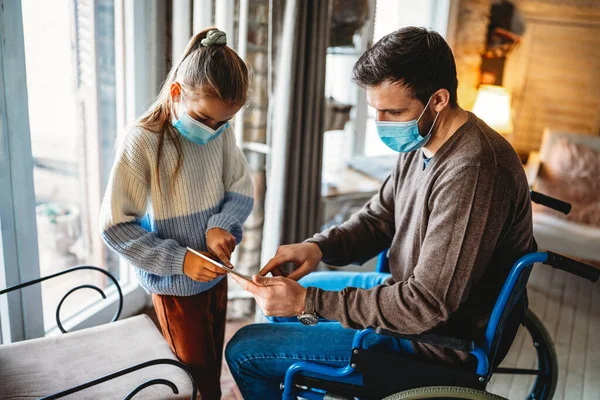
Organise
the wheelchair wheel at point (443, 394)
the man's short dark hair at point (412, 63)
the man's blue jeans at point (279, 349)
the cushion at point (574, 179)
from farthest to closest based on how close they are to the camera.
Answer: the cushion at point (574, 179) < the man's blue jeans at point (279, 349) < the man's short dark hair at point (412, 63) < the wheelchair wheel at point (443, 394)

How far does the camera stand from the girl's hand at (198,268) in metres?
1.35

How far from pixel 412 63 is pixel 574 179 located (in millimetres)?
2492

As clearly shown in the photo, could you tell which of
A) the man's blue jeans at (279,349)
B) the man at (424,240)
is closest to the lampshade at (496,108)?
the man at (424,240)

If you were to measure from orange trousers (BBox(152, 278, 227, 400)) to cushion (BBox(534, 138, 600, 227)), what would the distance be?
251cm

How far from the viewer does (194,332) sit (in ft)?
4.94

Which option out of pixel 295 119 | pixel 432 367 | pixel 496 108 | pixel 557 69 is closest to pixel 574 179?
pixel 496 108

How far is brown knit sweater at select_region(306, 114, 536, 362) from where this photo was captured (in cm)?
121

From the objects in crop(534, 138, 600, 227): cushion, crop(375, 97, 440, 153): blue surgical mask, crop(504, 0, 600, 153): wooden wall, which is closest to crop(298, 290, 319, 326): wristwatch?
crop(375, 97, 440, 153): blue surgical mask

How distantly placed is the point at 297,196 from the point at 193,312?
1.04 m

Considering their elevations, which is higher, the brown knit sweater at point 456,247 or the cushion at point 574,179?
the brown knit sweater at point 456,247

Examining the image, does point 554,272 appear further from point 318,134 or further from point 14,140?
point 14,140

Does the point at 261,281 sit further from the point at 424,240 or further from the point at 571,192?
the point at 571,192

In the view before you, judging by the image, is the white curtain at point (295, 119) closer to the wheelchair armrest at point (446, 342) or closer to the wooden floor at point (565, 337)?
the wooden floor at point (565, 337)

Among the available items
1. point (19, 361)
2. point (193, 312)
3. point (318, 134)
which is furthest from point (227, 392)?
point (318, 134)
